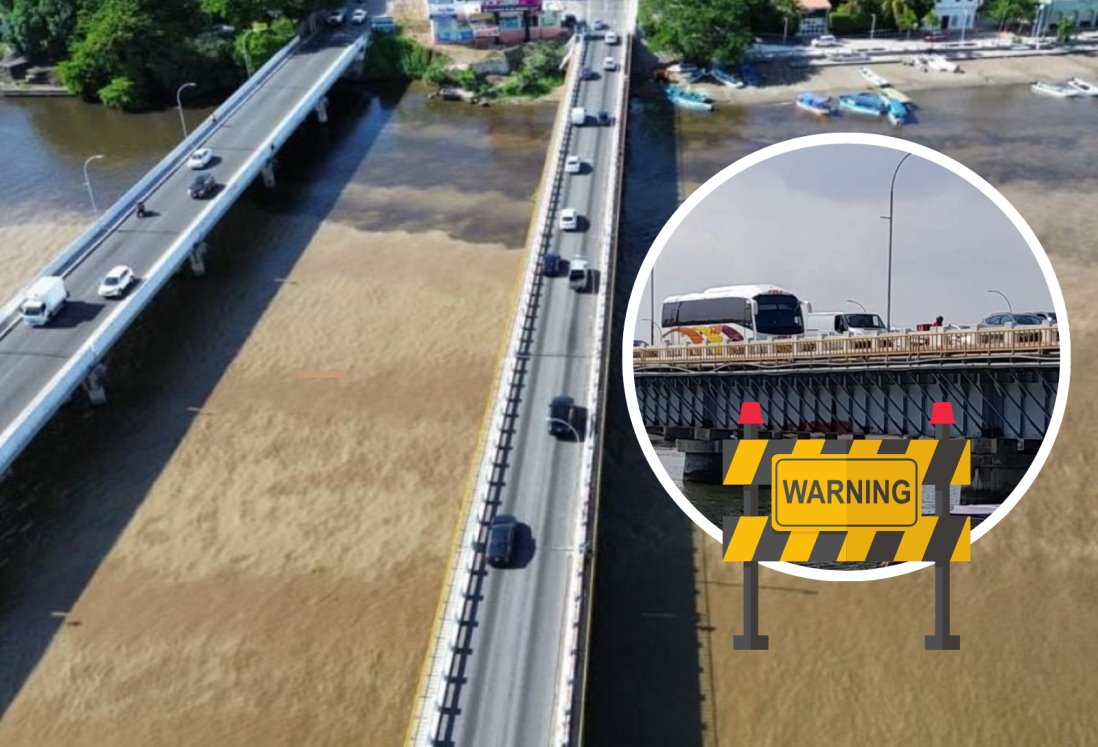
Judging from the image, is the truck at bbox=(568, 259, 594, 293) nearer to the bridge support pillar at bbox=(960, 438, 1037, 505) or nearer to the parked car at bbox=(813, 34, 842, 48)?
the bridge support pillar at bbox=(960, 438, 1037, 505)

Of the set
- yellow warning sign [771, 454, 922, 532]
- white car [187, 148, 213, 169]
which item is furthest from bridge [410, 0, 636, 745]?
white car [187, 148, 213, 169]

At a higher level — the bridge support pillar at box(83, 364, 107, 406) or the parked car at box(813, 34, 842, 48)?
the parked car at box(813, 34, 842, 48)

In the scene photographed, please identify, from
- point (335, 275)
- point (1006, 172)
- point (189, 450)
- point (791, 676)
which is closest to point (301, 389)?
point (189, 450)

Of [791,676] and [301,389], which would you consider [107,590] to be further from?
[791,676]

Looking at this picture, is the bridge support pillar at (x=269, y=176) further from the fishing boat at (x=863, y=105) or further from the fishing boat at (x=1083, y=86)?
the fishing boat at (x=1083, y=86)

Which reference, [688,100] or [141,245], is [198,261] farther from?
[688,100]
